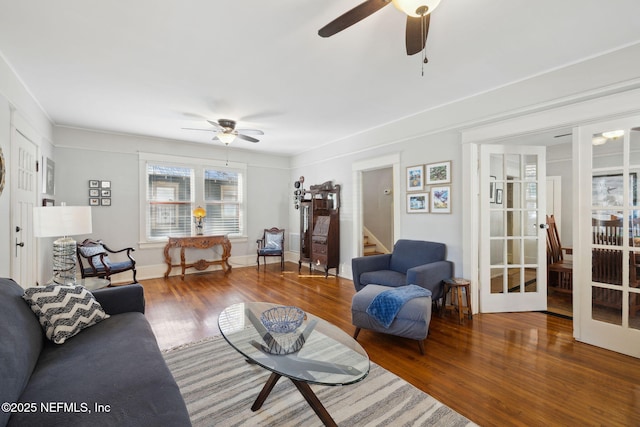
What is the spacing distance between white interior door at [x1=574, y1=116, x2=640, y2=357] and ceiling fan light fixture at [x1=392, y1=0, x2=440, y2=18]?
2.19m

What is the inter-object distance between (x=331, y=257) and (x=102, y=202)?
13.2ft

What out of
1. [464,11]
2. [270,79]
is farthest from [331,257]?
[464,11]

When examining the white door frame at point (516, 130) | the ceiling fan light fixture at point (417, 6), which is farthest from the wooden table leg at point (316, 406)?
the white door frame at point (516, 130)

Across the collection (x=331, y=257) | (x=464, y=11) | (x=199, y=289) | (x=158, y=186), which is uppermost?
(x=464, y=11)

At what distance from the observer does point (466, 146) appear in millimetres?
3320

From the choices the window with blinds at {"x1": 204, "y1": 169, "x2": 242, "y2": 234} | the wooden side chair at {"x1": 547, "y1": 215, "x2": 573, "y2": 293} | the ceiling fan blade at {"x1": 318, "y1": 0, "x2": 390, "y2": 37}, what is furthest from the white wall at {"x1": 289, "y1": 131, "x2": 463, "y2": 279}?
the ceiling fan blade at {"x1": 318, "y1": 0, "x2": 390, "y2": 37}

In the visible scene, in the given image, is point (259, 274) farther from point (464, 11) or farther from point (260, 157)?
point (464, 11)

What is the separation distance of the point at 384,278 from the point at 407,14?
8.55 ft

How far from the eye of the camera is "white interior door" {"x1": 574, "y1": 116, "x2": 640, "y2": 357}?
2350 millimetres

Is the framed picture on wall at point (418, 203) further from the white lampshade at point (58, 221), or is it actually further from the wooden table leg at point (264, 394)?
the white lampshade at point (58, 221)

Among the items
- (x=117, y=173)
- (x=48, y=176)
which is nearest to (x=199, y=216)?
(x=117, y=173)

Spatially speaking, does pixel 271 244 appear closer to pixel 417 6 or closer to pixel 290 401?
pixel 290 401

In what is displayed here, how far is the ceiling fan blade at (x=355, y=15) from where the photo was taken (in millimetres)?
1422

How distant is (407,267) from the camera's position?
11.7 feet
